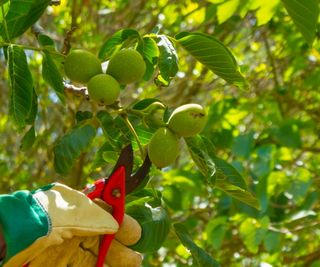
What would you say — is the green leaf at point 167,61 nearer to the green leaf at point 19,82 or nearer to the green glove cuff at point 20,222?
the green leaf at point 19,82

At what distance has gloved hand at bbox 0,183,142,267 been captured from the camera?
1.19 m

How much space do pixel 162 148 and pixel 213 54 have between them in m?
0.36

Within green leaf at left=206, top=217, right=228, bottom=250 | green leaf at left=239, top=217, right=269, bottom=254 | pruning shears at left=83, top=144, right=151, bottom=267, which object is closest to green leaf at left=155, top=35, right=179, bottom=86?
pruning shears at left=83, top=144, right=151, bottom=267

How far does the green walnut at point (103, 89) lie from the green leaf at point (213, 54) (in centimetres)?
28

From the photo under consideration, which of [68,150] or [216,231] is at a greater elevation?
[68,150]

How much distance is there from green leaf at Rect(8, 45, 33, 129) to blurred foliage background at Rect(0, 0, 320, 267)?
3.71 ft

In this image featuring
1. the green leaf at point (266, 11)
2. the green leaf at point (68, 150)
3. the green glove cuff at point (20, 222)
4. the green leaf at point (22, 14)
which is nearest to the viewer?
the green glove cuff at point (20, 222)

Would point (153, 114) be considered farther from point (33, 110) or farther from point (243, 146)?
point (243, 146)

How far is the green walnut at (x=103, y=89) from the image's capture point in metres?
1.47

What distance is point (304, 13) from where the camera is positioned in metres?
1.74

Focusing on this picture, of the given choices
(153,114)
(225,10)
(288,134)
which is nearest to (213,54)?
(153,114)

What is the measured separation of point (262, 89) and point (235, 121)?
77 cm

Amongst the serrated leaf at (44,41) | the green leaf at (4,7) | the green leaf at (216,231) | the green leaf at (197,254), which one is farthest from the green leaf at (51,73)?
the green leaf at (216,231)

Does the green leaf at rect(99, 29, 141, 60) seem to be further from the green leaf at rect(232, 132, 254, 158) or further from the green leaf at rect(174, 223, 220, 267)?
the green leaf at rect(232, 132, 254, 158)
